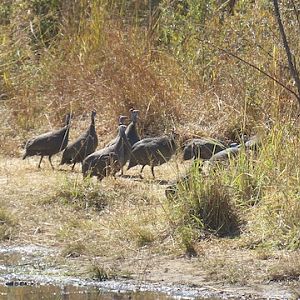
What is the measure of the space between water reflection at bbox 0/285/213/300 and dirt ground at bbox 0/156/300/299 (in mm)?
315

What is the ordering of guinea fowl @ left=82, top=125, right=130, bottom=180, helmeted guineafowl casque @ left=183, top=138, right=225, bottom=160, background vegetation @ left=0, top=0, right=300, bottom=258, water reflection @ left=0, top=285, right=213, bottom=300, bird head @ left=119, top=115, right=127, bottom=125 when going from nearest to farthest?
water reflection @ left=0, top=285, right=213, bottom=300 → guinea fowl @ left=82, top=125, right=130, bottom=180 → background vegetation @ left=0, top=0, right=300, bottom=258 → helmeted guineafowl casque @ left=183, top=138, right=225, bottom=160 → bird head @ left=119, top=115, right=127, bottom=125

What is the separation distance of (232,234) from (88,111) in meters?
5.63

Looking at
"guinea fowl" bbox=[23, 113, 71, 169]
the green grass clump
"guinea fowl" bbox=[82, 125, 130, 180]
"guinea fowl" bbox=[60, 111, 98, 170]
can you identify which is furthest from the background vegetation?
"guinea fowl" bbox=[82, 125, 130, 180]

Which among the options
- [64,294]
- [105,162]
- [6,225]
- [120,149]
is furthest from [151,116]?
[64,294]

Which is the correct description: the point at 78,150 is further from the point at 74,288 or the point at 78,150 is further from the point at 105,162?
the point at 74,288

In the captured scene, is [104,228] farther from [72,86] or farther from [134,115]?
[72,86]

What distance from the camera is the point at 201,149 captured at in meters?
12.5

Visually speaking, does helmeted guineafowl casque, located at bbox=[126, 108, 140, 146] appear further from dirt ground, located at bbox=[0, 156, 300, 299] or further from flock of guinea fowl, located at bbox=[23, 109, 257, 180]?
dirt ground, located at bbox=[0, 156, 300, 299]

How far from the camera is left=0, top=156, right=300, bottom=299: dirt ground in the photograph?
8.71 meters

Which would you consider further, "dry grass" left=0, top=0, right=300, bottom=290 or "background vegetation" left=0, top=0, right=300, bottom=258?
"background vegetation" left=0, top=0, right=300, bottom=258

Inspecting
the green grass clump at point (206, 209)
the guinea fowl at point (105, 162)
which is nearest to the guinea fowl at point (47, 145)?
the guinea fowl at point (105, 162)

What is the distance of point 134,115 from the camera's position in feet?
44.4

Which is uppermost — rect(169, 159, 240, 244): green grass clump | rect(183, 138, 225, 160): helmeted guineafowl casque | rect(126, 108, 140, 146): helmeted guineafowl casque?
rect(169, 159, 240, 244): green grass clump

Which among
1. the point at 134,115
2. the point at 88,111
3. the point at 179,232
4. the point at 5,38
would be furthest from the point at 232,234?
the point at 5,38
